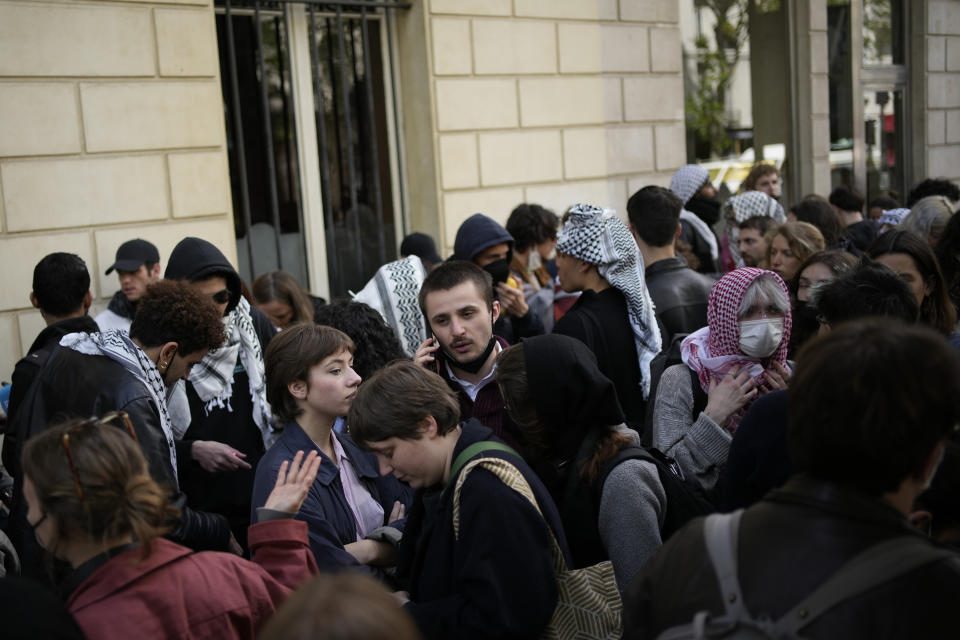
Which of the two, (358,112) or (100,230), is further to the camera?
(358,112)

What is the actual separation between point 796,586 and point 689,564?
0.20m

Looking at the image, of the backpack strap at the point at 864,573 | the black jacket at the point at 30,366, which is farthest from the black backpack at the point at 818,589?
the black jacket at the point at 30,366

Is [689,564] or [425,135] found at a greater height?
[425,135]

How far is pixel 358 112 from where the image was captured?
8.15 meters

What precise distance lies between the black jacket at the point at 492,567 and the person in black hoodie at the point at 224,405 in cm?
162

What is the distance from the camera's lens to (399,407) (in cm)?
245

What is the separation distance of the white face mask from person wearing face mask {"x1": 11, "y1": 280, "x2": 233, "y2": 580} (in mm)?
1858

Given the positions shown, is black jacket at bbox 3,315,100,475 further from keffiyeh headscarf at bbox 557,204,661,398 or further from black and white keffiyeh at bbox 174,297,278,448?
keffiyeh headscarf at bbox 557,204,661,398

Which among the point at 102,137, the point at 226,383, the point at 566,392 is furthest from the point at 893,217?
the point at 566,392

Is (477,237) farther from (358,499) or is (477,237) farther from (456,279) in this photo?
(358,499)

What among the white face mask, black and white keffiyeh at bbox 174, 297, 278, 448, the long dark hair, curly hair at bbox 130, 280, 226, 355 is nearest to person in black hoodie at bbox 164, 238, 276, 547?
black and white keffiyeh at bbox 174, 297, 278, 448

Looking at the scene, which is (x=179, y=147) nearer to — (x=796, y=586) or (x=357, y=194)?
(x=357, y=194)

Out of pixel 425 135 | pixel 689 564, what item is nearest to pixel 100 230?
pixel 425 135

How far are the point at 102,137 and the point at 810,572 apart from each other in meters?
6.02
